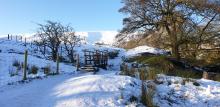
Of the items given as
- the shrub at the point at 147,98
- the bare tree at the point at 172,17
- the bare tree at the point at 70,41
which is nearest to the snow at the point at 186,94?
the shrub at the point at 147,98

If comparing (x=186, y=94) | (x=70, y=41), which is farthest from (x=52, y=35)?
(x=186, y=94)

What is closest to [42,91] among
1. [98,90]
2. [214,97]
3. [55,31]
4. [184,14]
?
[98,90]

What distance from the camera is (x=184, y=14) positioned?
34.5 m

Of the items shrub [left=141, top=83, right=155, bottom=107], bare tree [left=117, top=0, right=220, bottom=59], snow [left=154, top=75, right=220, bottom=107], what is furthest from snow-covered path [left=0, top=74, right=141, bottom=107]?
bare tree [left=117, top=0, right=220, bottom=59]

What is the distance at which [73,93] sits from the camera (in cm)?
1279

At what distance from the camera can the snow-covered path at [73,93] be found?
11.8m

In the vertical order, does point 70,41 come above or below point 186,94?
above

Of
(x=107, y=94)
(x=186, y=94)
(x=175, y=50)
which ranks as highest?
(x=175, y=50)

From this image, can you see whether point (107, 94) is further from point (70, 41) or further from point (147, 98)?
point (70, 41)

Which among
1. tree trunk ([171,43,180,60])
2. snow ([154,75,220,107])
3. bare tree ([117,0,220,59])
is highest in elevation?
bare tree ([117,0,220,59])

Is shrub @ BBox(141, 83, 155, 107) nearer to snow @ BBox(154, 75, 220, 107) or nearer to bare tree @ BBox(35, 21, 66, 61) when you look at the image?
snow @ BBox(154, 75, 220, 107)

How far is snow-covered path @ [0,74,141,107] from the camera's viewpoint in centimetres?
1178

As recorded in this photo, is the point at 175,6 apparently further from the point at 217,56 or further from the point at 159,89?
the point at 159,89

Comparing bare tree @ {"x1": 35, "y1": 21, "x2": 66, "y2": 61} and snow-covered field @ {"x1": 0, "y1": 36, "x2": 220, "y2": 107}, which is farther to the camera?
bare tree @ {"x1": 35, "y1": 21, "x2": 66, "y2": 61}
